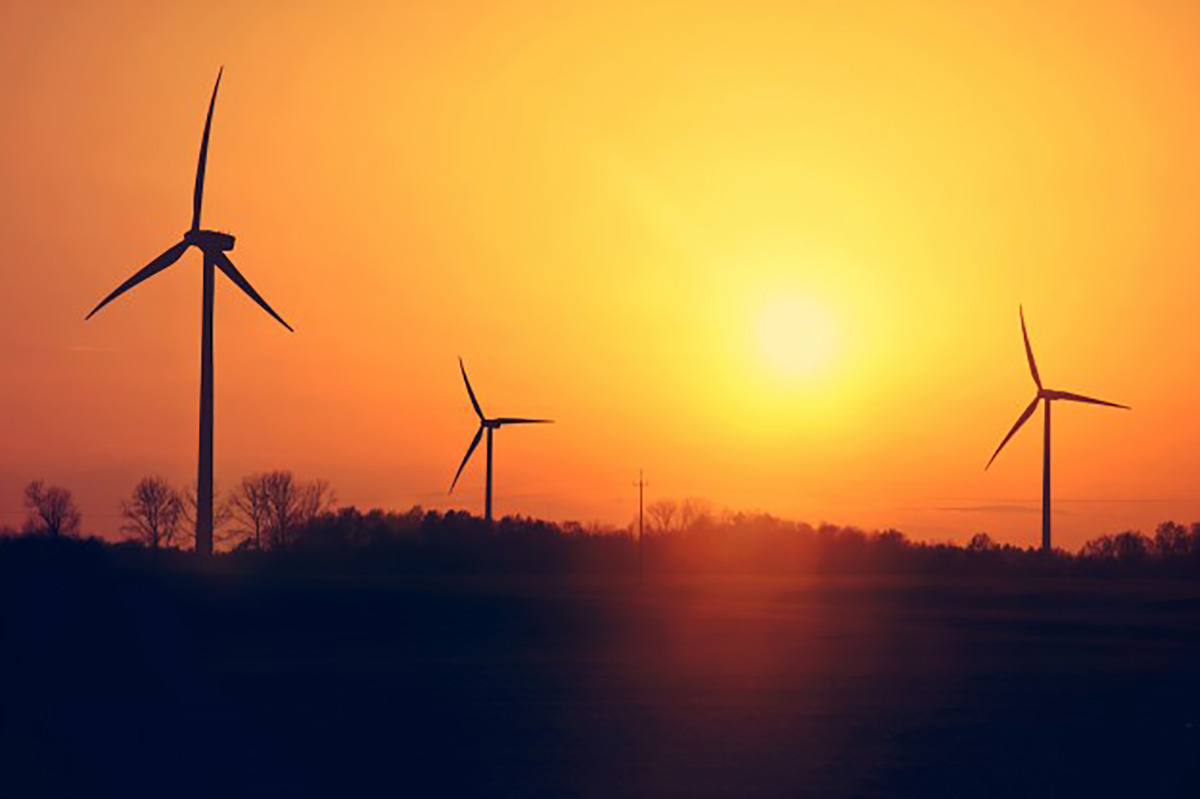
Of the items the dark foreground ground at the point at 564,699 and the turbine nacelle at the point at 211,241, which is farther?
the turbine nacelle at the point at 211,241

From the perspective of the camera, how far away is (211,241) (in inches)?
3893

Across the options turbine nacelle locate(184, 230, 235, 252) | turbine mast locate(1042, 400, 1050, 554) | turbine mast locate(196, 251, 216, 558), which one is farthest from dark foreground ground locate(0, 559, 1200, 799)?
turbine mast locate(1042, 400, 1050, 554)

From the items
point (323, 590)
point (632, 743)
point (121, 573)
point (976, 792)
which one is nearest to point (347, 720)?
point (632, 743)

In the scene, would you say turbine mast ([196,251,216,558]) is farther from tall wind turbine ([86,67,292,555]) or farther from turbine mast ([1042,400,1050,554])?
turbine mast ([1042,400,1050,554])

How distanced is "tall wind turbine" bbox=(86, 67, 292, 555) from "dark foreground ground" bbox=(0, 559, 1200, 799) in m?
4.79

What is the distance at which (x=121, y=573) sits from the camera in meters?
94.2

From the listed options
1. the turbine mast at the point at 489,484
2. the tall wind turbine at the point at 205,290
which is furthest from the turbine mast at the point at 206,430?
the turbine mast at the point at 489,484

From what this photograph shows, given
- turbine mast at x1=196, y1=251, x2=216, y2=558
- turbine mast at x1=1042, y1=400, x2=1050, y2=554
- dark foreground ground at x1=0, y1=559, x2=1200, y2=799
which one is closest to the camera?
dark foreground ground at x1=0, y1=559, x2=1200, y2=799

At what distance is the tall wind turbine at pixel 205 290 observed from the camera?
90625 millimetres

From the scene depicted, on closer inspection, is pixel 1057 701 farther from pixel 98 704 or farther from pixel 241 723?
pixel 98 704

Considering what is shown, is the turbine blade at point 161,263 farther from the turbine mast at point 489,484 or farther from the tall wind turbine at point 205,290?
the turbine mast at point 489,484

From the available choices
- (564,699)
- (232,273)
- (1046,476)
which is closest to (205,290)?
(232,273)

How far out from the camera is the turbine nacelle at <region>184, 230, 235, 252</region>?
9875cm

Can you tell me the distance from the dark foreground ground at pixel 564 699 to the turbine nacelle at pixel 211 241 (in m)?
18.8
